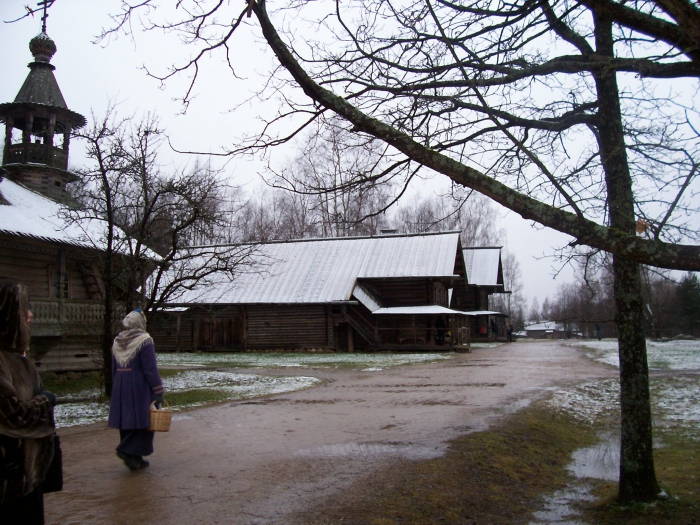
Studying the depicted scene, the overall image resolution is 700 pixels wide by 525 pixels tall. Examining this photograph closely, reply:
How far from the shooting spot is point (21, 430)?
321 cm

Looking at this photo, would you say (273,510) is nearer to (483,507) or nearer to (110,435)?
(483,507)

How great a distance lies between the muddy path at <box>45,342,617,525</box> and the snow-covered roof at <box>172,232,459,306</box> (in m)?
16.9

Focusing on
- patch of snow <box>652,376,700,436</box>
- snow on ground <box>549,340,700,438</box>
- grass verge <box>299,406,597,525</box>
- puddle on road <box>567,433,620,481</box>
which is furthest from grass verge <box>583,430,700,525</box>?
patch of snow <box>652,376,700,436</box>

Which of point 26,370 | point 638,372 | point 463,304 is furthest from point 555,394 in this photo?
point 463,304

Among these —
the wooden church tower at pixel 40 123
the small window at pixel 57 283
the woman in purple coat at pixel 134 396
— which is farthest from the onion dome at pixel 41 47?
the woman in purple coat at pixel 134 396

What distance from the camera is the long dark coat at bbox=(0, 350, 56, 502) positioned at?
3127mm

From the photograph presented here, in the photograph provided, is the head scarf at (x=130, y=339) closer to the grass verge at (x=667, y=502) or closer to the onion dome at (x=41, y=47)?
the grass verge at (x=667, y=502)

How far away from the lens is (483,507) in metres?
5.77

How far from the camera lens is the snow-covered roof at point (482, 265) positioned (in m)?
45.1

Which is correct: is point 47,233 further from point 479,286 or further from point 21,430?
point 479,286

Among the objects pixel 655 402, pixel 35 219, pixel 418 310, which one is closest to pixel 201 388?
pixel 35 219

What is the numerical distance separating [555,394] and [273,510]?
31.3 feet

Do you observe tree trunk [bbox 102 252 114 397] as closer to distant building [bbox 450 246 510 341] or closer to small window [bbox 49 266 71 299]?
small window [bbox 49 266 71 299]

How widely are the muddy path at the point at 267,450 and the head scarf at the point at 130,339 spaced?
4.31 ft
